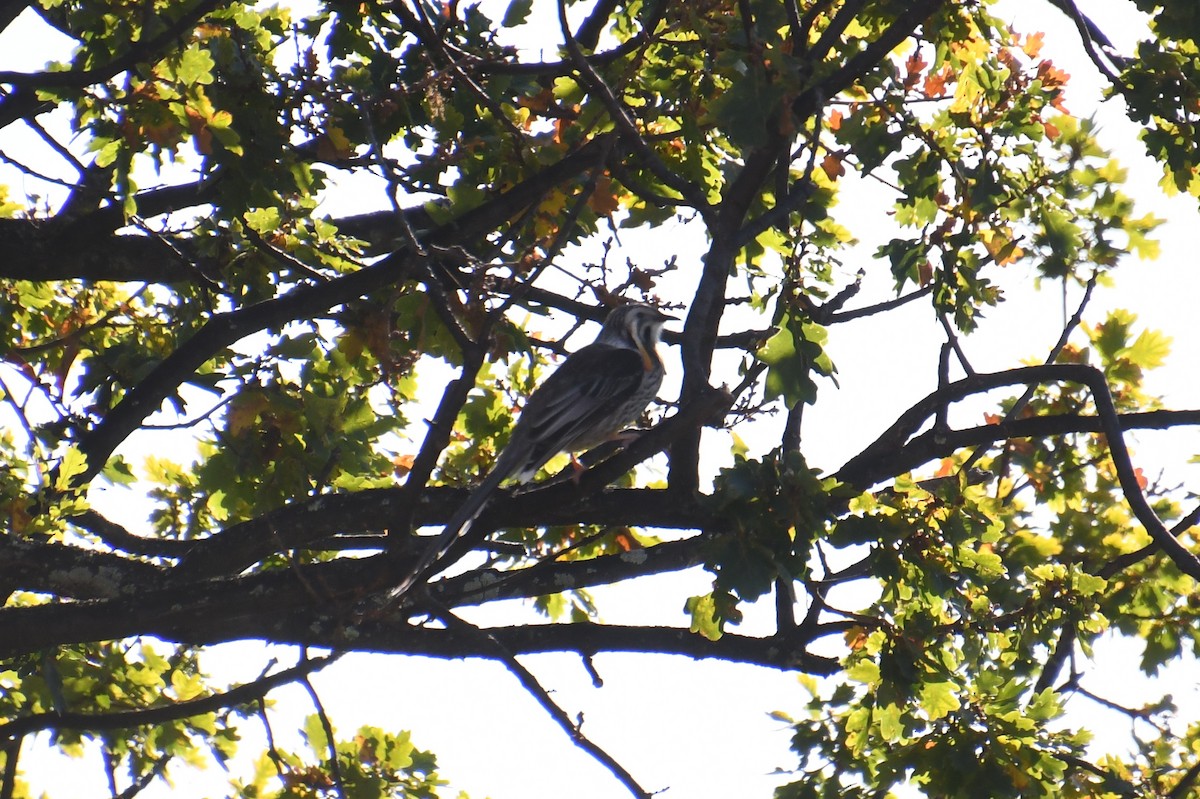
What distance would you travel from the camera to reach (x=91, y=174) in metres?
6.71

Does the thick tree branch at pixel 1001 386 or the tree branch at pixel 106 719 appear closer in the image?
the thick tree branch at pixel 1001 386

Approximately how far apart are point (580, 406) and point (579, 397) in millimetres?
93

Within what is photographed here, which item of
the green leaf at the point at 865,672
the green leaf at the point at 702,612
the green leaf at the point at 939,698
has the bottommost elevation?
the green leaf at the point at 939,698

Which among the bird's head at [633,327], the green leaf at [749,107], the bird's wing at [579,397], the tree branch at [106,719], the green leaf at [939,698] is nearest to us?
the green leaf at [749,107]

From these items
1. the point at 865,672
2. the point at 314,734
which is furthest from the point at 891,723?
the point at 314,734

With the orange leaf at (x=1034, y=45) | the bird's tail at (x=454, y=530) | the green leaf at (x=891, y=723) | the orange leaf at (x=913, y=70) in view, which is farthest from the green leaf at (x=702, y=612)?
the orange leaf at (x=1034, y=45)

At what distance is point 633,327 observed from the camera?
864 centimetres

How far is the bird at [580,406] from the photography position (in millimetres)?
5734

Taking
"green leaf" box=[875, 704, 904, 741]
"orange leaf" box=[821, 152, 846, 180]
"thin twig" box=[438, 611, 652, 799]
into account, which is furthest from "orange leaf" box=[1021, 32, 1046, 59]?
"thin twig" box=[438, 611, 652, 799]

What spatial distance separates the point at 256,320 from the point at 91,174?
1226 millimetres

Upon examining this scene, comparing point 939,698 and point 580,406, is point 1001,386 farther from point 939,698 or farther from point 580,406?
point 580,406

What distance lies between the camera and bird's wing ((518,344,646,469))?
671cm

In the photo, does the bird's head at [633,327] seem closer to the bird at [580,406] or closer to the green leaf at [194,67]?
the bird at [580,406]

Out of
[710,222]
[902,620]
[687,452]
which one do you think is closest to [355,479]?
[687,452]
